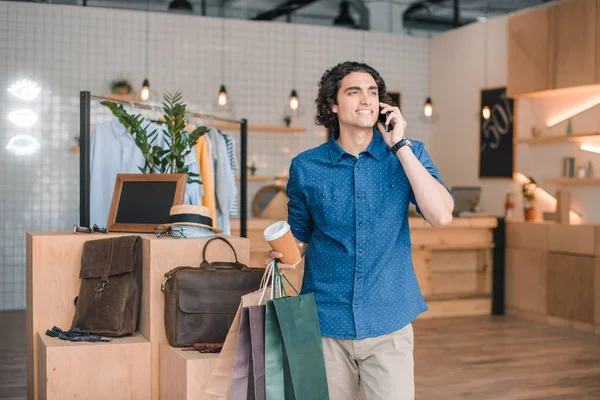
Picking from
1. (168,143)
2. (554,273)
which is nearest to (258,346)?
(168,143)

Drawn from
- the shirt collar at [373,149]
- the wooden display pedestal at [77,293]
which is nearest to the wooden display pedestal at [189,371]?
the wooden display pedestal at [77,293]

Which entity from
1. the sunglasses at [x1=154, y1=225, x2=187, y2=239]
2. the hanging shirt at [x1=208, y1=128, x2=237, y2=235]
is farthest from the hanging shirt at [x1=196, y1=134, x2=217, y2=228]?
the sunglasses at [x1=154, y1=225, x2=187, y2=239]

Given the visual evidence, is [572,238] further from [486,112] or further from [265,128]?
[265,128]

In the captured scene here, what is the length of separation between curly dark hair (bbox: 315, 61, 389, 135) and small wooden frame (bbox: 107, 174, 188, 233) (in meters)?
1.29

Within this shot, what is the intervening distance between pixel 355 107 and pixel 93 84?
617cm

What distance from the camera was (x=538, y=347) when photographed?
19.9ft

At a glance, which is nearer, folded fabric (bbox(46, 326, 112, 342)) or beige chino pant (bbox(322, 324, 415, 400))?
beige chino pant (bbox(322, 324, 415, 400))

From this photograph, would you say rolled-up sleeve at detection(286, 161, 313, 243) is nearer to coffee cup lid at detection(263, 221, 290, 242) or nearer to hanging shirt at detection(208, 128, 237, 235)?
coffee cup lid at detection(263, 221, 290, 242)

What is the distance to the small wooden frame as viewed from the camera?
358 cm

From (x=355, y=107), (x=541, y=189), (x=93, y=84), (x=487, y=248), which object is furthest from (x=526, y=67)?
(x=355, y=107)

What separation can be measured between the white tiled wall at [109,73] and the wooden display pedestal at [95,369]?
4.90 metres

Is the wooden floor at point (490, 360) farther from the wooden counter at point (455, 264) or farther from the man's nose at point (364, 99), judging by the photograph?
the man's nose at point (364, 99)

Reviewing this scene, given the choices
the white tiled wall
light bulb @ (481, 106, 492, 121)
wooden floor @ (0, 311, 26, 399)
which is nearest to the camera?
wooden floor @ (0, 311, 26, 399)

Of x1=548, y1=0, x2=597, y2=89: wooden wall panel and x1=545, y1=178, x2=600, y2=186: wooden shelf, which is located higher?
x1=548, y1=0, x2=597, y2=89: wooden wall panel
